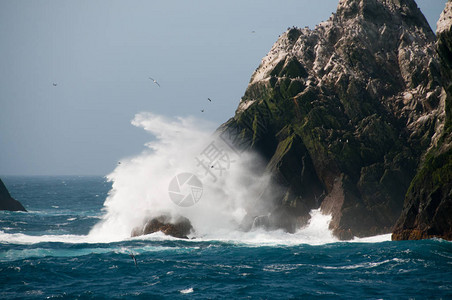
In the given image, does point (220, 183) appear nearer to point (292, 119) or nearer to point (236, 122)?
point (236, 122)

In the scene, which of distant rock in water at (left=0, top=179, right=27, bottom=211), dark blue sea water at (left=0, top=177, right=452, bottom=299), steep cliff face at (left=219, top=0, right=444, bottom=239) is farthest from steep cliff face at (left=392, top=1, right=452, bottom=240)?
distant rock in water at (left=0, top=179, right=27, bottom=211)

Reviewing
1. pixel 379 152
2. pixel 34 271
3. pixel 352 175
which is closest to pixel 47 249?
pixel 34 271

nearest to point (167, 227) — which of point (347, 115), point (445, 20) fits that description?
point (347, 115)

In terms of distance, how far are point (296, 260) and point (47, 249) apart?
24633 mm

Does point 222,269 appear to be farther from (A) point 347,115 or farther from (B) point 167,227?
(A) point 347,115

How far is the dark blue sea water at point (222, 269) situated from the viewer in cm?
3075

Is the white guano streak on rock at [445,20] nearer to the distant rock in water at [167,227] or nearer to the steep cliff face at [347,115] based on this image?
the steep cliff face at [347,115]

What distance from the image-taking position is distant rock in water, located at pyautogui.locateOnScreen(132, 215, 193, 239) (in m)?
52.9

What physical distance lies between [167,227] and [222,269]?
17096mm

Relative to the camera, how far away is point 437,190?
138 feet

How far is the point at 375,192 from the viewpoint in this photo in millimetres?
51812

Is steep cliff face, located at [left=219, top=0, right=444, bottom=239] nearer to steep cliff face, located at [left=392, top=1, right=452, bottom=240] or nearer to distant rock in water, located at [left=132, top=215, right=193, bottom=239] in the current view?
steep cliff face, located at [left=392, top=1, right=452, bottom=240]

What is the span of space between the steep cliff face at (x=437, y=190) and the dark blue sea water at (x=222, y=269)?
81.7 inches

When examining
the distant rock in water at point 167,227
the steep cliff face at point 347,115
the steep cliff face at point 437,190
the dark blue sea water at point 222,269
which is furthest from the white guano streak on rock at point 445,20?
the distant rock in water at point 167,227
